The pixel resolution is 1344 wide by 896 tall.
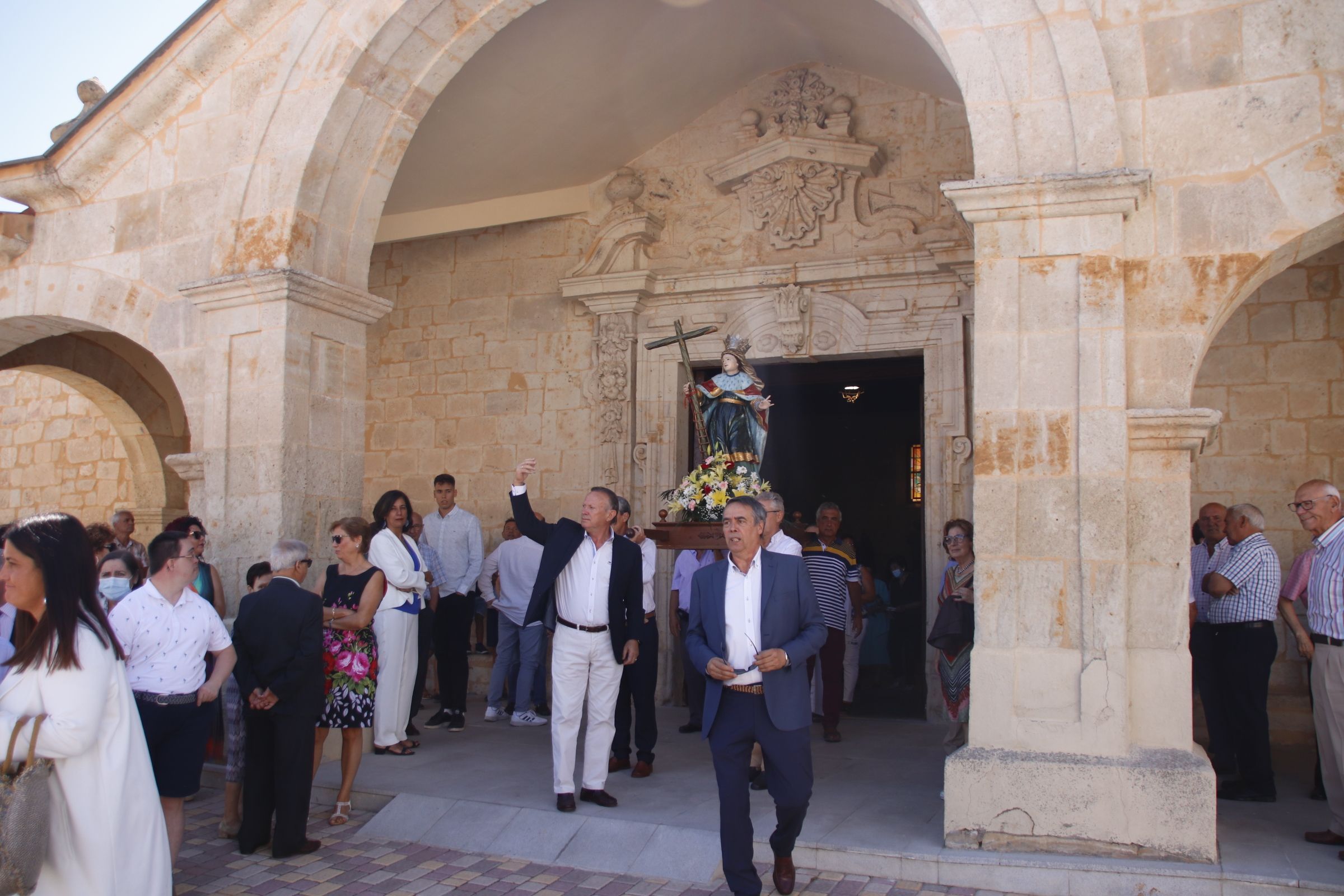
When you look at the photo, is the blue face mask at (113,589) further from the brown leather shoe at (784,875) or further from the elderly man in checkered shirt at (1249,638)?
the elderly man in checkered shirt at (1249,638)

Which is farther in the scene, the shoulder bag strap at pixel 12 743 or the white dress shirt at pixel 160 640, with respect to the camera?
the white dress shirt at pixel 160 640

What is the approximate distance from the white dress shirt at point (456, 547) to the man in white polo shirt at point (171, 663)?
124 inches

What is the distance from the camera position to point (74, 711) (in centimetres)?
298

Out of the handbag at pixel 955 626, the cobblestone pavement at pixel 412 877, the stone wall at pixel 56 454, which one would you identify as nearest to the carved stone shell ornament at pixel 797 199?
the handbag at pixel 955 626

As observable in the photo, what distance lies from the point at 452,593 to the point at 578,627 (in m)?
2.44

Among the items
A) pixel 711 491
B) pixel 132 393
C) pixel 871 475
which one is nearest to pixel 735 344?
pixel 711 491

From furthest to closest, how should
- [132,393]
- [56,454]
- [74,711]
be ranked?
1. [56,454]
2. [132,393]
3. [74,711]

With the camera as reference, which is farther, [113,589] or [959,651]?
[959,651]

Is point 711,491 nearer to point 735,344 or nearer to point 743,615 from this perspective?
point 735,344

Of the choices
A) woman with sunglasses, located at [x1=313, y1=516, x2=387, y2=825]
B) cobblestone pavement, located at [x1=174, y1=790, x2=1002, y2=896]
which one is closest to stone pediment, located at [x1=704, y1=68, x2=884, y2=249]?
woman with sunglasses, located at [x1=313, y1=516, x2=387, y2=825]

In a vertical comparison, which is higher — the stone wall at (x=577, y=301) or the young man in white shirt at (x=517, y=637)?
the stone wall at (x=577, y=301)

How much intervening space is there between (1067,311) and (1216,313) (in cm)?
60

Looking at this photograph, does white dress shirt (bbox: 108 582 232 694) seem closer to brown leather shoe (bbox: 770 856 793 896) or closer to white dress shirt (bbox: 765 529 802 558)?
brown leather shoe (bbox: 770 856 793 896)

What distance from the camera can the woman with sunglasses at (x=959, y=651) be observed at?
573 centimetres
